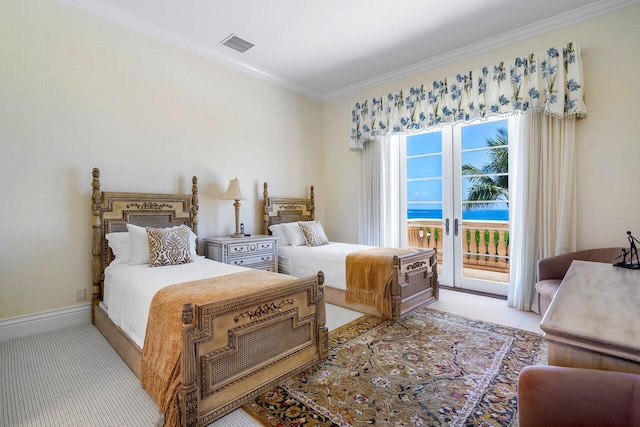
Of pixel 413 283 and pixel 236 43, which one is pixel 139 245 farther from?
pixel 413 283

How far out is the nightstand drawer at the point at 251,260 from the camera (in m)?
3.63

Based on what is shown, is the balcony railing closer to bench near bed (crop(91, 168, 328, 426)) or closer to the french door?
the french door

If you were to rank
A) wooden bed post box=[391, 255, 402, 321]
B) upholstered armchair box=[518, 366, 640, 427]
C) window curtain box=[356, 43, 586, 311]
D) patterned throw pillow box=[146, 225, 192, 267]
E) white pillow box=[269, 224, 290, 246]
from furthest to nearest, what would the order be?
white pillow box=[269, 224, 290, 246], window curtain box=[356, 43, 586, 311], wooden bed post box=[391, 255, 402, 321], patterned throw pillow box=[146, 225, 192, 267], upholstered armchair box=[518, 366, 640, 427]

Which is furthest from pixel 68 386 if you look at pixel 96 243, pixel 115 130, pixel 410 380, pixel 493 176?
pixel 493 176

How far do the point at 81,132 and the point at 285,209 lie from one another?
2.67m

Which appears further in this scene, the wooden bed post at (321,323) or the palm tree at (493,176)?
the palm tree at (493,176)

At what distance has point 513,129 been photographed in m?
3.60

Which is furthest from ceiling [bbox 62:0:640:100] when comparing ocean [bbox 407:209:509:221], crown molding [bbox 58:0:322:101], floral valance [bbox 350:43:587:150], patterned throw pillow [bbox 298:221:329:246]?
patterned throw pillow [bbox 298:221:329:246]

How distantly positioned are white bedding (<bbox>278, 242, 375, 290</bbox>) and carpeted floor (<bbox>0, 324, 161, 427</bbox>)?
208 cm

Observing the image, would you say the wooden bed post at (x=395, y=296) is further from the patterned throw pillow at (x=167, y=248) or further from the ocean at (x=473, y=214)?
the patterned throw pillow at (x=167, y=248)

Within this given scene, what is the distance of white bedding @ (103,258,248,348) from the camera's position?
2035mm

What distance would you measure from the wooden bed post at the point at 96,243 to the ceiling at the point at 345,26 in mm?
1759

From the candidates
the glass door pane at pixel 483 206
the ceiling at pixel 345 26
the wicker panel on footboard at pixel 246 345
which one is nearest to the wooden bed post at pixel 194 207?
the ceiling at pixel 345 26

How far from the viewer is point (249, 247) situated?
3754mm
